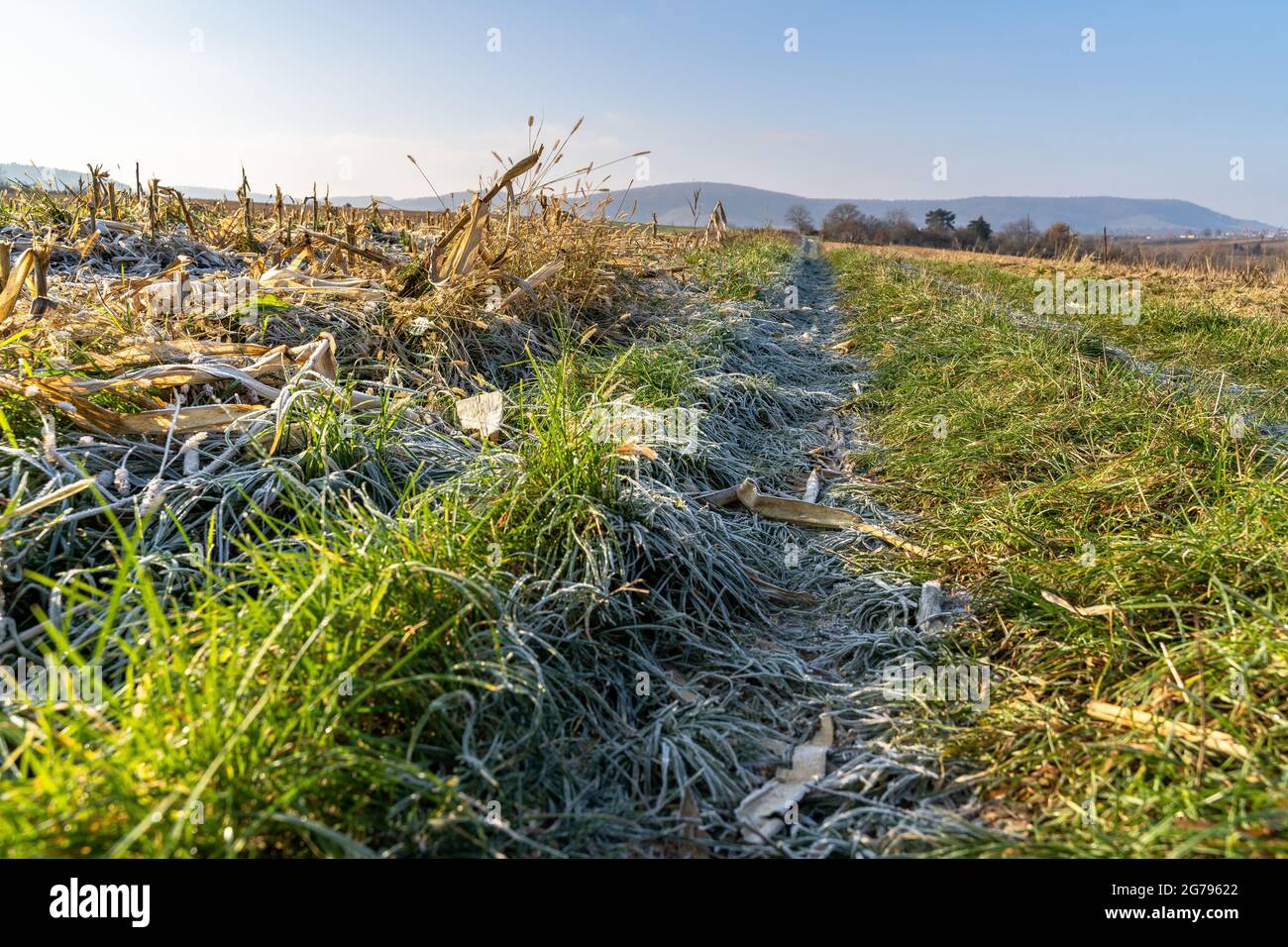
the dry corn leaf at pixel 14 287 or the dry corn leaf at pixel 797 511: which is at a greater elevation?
the dry corn leaf at pixel 14 287

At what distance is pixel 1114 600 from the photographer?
2104 millimetres

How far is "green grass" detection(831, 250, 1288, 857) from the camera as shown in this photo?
1.48 m

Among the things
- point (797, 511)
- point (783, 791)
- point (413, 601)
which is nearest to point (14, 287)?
point (413, 601)

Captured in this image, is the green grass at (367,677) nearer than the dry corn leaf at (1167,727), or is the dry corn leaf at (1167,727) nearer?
the green grass at (367,677)

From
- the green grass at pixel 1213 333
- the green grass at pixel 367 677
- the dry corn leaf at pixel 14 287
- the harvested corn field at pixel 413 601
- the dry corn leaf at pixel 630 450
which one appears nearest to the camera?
the green grass at pixel 367 677

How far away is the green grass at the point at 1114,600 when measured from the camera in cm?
148

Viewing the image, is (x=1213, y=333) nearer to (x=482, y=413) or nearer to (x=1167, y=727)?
(x=1167, y=727)

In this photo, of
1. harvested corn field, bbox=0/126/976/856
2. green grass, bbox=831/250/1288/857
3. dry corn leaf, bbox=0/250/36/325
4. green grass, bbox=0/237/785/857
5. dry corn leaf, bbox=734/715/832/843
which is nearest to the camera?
green grass, bbox=0/237/785/857

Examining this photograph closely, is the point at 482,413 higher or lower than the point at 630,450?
higher

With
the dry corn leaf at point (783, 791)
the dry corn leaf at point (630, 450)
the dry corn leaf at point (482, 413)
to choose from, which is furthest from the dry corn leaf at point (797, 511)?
the dry corn leaf at point (783, 791)

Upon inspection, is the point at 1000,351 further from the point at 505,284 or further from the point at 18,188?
the point at 18,188

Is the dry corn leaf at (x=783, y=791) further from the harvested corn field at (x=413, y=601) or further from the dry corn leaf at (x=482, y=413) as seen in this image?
the dry corn leaf at (x=482, y=413)

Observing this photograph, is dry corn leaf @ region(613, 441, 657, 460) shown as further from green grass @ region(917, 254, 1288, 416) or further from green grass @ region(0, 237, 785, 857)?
green grass @ region(917, 254, 1288, 416)

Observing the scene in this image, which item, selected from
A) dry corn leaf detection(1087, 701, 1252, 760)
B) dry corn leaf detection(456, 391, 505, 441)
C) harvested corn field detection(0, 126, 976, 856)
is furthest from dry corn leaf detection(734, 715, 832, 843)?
dry corn leaf detection(456, 391, 505, 441)
